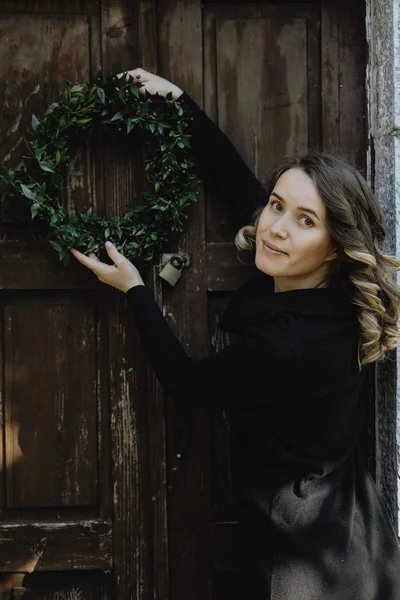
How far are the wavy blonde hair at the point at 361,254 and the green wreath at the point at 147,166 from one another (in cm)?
41

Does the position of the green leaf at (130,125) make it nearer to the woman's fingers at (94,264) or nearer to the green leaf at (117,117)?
the green leaf at (117,117)

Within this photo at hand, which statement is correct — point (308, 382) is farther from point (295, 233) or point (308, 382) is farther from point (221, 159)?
point (221, 159)

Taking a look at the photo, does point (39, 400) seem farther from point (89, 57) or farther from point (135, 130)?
point (89, 57)

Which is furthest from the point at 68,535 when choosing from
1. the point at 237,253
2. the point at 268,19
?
the point at 268,19

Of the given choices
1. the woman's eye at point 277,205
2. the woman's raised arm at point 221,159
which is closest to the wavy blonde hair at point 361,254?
the woman's eye at point 277,205

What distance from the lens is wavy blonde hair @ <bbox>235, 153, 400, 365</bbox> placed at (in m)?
1.78

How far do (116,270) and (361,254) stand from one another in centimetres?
75

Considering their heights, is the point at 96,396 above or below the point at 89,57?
below

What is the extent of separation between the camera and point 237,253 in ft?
7.32

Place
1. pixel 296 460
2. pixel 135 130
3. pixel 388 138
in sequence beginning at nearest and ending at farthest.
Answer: pixel 296 460
pixel 388 138
pixel 135 130

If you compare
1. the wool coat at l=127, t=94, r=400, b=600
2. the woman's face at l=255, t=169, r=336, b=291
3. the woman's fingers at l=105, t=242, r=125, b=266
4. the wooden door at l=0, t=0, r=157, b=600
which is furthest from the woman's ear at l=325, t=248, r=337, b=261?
the wooden door at l=0, t=0, r=157, b=600

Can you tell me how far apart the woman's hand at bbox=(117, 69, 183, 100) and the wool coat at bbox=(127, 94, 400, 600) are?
75 cm

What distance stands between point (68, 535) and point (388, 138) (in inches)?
65.9

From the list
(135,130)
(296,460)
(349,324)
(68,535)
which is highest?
(135,130)
